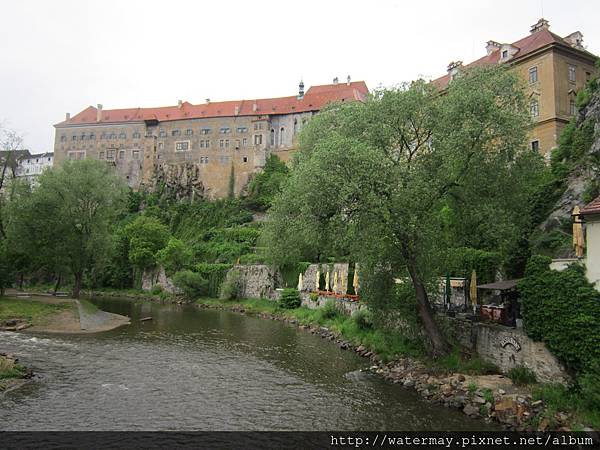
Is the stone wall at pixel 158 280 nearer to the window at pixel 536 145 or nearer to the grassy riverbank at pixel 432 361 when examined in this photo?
the grassy riverbank at pixel 432 361

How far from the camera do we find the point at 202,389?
1509 cm

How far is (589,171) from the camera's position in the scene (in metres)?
20.6

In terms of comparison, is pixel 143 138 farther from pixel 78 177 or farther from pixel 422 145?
pixel 422 145

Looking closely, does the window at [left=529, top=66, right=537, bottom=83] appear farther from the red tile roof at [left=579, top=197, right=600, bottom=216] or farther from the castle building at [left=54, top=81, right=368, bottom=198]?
the castle building at [left=54, top=81, right=368, bottom=198]

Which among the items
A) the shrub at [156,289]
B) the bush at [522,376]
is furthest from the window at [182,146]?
the bush at [522,376]

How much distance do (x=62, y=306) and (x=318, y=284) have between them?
18624mm

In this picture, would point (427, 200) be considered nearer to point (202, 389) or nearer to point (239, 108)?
point (202, 389)

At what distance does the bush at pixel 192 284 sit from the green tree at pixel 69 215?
10.8 m

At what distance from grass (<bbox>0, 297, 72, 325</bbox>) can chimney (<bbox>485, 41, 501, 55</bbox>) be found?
139ft

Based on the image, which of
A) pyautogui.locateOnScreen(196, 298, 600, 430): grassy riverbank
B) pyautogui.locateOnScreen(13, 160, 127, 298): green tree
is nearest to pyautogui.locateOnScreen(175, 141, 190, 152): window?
pyautogui.locateOnScreen(13, 160, 127, 298): green tree

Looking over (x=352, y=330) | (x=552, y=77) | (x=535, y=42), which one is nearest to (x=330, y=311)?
(x=352, y=330)

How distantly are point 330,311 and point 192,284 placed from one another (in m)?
21.0

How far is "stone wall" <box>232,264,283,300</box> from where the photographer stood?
40.4m

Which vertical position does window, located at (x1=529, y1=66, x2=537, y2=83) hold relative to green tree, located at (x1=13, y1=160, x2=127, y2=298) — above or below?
above
